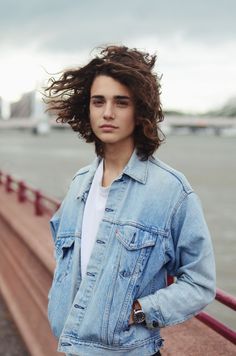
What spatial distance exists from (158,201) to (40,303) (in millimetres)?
3162

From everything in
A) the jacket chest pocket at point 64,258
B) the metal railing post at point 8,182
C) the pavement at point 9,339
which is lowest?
the metal railing post at point 8,182

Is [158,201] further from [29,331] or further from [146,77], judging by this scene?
[29,331]

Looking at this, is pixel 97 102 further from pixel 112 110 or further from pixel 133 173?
pixel 133 173

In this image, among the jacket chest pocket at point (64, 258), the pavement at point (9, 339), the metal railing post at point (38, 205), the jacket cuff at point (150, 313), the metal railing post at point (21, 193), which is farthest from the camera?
the metal railing post at point (21, 193)

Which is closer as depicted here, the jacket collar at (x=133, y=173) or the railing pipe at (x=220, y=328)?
the jacket collar at (x=133, y=173)

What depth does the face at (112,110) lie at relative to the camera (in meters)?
1.93

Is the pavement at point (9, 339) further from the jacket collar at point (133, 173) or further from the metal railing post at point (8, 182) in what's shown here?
the metal railing post at point (8, 182)

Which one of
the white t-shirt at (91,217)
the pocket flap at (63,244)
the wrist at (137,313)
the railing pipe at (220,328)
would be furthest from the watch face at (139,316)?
the railing pipe at (220,328)

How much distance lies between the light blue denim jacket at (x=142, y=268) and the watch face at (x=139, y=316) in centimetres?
2

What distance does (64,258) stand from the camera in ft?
6.64

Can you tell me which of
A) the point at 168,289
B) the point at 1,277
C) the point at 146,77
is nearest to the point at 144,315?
the point at 168,289

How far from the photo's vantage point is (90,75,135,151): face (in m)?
1.93

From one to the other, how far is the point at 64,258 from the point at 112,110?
0.57 m

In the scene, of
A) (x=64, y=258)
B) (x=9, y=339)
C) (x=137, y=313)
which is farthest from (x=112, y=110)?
(x=9, y=339)
